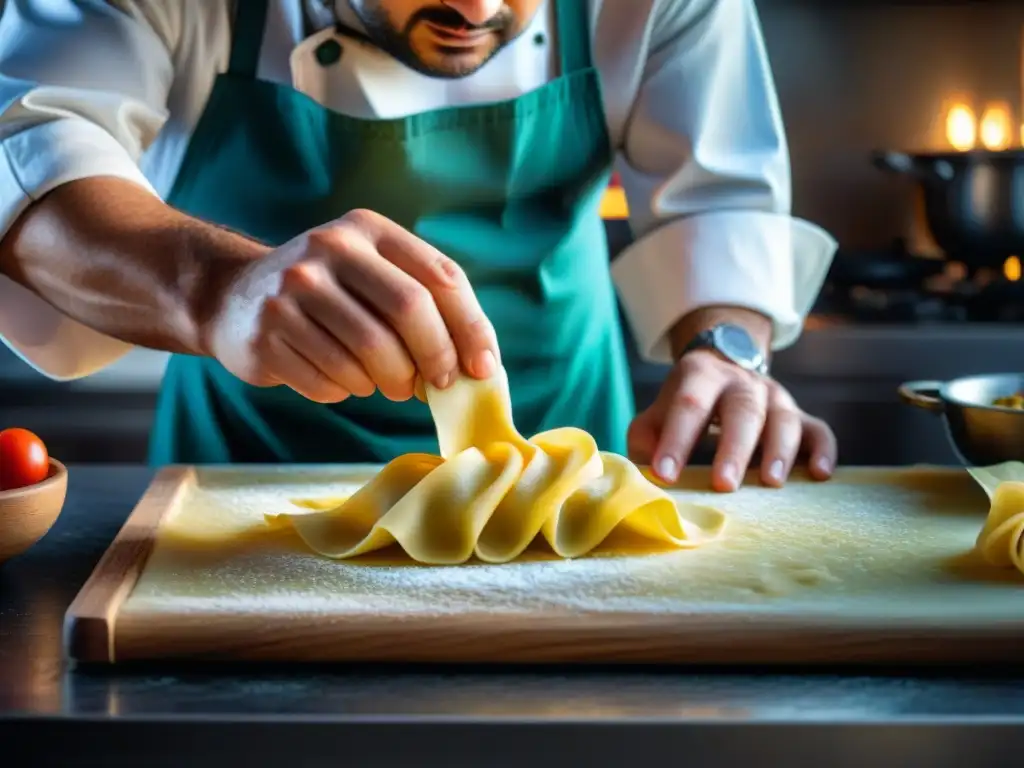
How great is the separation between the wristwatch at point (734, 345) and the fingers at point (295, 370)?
568mm

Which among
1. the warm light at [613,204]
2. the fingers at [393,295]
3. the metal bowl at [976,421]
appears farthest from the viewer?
the warm light at [613,204]

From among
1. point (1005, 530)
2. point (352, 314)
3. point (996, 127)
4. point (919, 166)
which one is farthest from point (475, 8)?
point (996, 127)

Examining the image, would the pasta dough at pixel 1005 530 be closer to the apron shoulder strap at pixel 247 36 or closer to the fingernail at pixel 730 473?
the fingernail at pixel 730 473

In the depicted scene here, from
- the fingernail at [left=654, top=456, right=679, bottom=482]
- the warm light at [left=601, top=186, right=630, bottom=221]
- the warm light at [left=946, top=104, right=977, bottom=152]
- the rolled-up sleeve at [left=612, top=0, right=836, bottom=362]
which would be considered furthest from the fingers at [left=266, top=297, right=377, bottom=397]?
the warm light at [left=946, top=104, right=977, bottom=152]

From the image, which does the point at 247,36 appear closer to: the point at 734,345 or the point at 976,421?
the point at 734,345

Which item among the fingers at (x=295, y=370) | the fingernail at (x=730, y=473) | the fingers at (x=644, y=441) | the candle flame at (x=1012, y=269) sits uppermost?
the fingers at (x=295, y=370)

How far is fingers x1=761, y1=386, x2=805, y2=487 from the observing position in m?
1.22

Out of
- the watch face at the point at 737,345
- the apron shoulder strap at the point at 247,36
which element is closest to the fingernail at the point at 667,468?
the watch face at the point at 737,345

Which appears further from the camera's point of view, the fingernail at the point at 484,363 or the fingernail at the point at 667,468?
the fingernail at the point at 667,468

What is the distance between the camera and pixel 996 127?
296cm

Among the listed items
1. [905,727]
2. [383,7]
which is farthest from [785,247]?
[905,727]

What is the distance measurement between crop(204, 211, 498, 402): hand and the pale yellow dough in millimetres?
67

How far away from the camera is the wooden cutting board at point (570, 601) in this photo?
2.64 feet

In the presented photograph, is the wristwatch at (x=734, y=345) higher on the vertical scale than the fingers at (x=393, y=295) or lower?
lower
